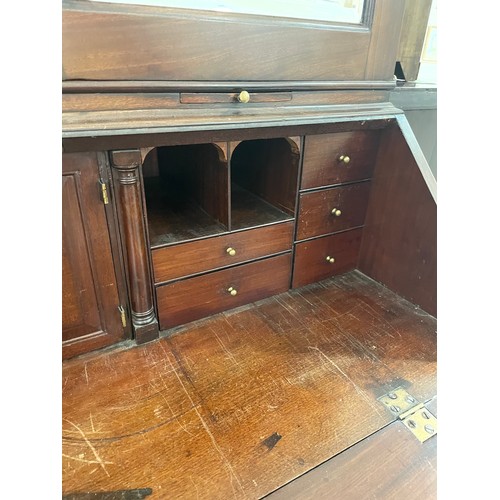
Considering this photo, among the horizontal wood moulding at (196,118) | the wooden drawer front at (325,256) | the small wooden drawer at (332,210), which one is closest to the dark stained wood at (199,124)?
the horizontal wood moulding at (196,118)

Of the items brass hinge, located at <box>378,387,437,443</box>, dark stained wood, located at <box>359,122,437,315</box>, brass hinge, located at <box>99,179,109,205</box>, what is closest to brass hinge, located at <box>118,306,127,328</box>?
brass hinge, located at <box>99,179,109,205</box>

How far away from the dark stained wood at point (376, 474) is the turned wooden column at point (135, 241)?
0.56m

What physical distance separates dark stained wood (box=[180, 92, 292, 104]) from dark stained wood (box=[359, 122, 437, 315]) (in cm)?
44

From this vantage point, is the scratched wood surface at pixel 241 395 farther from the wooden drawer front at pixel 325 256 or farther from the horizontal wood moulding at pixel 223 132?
the horizontal wood moulding at pixel 223 132

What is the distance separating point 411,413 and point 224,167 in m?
0.78

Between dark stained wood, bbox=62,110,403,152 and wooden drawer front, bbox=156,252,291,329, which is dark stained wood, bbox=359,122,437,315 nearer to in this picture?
dark stained wood, bbox=62,110,403,152

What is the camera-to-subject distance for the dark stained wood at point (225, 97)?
865 mm

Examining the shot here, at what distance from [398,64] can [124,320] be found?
4.94 feet

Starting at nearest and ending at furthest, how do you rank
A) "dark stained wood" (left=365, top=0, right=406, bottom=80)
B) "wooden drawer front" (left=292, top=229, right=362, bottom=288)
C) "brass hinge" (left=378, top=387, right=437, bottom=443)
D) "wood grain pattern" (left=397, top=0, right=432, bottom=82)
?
"brass hinge" (left=378, top=387, right=437, bottom=443)
"dark stained wood" (left=365, top=0, right=406, bottom=80)
"wooden drawer front" (left=292, top=229, right=362, bottom=288)
"wood grain pattern" (left=397, top=0, right=432, bottom=82)

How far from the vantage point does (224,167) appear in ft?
3.33

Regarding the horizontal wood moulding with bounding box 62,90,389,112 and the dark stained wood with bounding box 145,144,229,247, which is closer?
the horizontal wood moulding with bounding box 62,90,389,112

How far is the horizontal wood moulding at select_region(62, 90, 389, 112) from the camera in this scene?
0.77 meters
